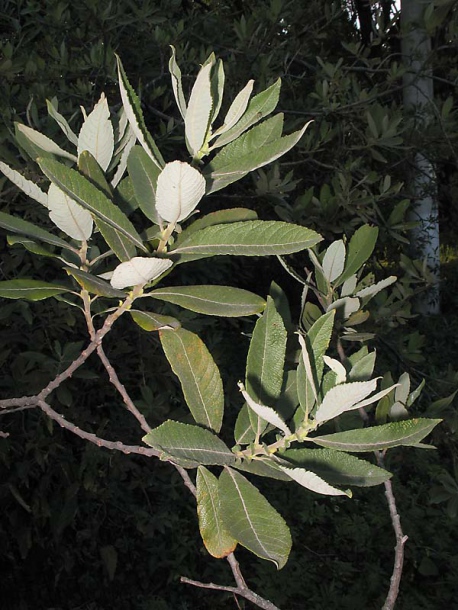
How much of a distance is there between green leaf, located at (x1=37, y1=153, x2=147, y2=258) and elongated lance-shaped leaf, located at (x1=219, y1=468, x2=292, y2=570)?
291 millimetres

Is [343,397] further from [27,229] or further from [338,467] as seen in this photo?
[27,229]

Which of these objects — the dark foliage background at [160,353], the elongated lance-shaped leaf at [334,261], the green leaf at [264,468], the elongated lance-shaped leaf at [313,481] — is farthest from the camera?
the dark foliage background at [160,353]

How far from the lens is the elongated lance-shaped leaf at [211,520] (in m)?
0.77

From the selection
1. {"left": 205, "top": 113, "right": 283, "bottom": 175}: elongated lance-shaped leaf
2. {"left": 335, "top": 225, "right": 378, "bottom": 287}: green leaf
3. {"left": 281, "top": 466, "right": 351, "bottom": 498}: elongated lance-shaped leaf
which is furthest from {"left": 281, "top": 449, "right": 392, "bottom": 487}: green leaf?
{"left": 335, "top": 225, "right": 378, "bottom": 287}: green leaf

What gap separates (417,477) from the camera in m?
4.28

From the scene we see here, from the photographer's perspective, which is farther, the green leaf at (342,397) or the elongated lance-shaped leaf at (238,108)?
the elongated lance-shaped leaf at (238,108)

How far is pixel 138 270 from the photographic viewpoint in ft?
2.29

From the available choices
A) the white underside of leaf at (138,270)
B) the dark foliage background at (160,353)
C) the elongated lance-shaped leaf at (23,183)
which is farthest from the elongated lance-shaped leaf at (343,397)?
the dark foliage background at (160,353)

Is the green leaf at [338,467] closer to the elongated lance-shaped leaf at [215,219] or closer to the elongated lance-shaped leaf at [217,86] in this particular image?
the elongated lance-shaped leaf at [215,219]

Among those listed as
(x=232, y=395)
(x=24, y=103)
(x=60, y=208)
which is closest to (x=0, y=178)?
(x=24, y=103)

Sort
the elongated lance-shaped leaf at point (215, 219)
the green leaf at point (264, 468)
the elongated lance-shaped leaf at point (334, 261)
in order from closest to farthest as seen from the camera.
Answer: the green leaf at point (264, 468), the elongated lance-shaped leaf at point (215, 219), the elongated lance-shaped leaf at point (334, 261)

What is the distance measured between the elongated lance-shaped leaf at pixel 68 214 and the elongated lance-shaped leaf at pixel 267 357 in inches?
9.4

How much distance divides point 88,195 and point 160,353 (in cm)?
189

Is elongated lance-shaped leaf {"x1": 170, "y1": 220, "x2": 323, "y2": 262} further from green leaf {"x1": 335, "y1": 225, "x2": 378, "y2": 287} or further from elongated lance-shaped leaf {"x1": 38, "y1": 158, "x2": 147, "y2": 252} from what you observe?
green leaf {"x1": 335, "y1": 225, "x2": 378, "y2": 287}
